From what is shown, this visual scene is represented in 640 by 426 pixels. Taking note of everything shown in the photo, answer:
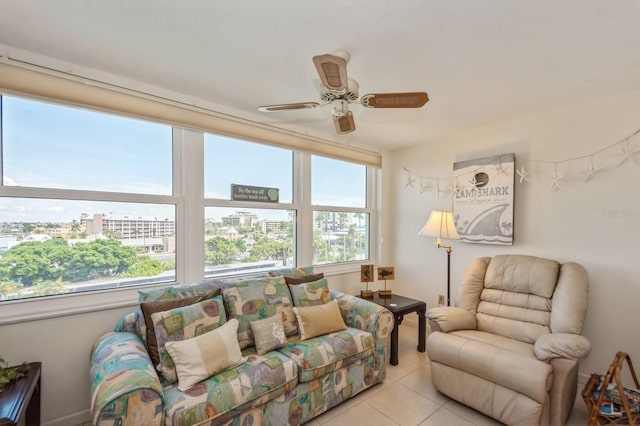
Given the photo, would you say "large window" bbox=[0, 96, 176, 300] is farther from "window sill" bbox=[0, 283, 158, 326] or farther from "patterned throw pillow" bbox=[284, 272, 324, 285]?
"patterned throw pillow" bbox=[284, 272, 324, 285]

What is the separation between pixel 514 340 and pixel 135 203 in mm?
3146

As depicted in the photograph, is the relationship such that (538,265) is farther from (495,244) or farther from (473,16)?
(473,16)

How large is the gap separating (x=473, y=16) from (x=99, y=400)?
8.31ft

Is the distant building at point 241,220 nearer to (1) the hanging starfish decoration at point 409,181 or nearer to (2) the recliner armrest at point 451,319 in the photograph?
(2) the recliner armrest at point 451,319

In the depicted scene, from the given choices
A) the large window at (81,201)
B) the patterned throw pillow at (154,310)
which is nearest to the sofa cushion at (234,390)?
the patterned throw pillow at (154,310)

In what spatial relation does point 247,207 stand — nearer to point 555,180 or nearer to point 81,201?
point 81,201

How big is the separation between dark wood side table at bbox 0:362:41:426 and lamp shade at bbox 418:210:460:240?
3.05 metres

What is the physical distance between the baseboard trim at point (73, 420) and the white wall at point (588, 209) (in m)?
3.48

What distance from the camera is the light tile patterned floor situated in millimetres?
2033

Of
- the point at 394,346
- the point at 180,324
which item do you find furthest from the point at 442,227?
the point at 180,324

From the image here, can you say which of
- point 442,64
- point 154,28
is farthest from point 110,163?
point 442,64

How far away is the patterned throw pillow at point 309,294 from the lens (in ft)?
8.20

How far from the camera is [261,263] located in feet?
9.95

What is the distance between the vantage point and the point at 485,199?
3055 mm
